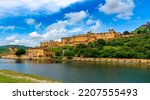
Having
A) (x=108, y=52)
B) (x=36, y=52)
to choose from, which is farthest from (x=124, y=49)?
(x=36, y=52)

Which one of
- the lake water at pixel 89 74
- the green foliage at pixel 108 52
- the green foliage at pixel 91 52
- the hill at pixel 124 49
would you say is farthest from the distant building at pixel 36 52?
the green foliage at pixel 108 52

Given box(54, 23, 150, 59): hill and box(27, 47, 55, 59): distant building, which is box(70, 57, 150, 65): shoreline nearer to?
box(54, 23, 150, 59): hill

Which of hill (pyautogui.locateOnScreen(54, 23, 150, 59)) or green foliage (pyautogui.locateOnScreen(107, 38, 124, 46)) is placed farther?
hill (pyautogui.locateOnScreen(54, 23, 150, 59))

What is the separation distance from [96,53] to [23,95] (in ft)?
36.6

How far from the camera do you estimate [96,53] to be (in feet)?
43.5

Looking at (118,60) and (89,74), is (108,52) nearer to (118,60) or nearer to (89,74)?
(118,60)

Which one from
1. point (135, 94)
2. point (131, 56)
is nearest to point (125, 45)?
point (131, 56)

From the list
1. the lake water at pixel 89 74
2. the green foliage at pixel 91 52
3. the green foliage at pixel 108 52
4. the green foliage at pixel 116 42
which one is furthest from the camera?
the green foliage at pixel 91 52

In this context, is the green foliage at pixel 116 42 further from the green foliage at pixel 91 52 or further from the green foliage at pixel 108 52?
the green foliage at pixel 91 52

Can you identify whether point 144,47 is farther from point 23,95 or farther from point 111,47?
point 23,95

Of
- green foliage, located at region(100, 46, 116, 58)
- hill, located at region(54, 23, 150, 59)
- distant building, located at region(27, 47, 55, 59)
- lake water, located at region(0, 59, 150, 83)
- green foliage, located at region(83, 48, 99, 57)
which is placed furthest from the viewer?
green foliage, located at region(83, 48, 99, 57)

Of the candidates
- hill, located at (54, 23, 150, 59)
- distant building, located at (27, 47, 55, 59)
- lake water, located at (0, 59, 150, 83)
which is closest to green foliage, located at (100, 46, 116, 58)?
hill, located at (54, 23, 150, 59)

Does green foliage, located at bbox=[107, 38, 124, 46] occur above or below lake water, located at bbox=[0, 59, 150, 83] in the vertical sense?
above

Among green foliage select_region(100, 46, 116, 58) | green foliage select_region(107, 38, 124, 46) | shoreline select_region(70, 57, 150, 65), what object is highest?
green foliage select_region(107, 38, 124, 46)
